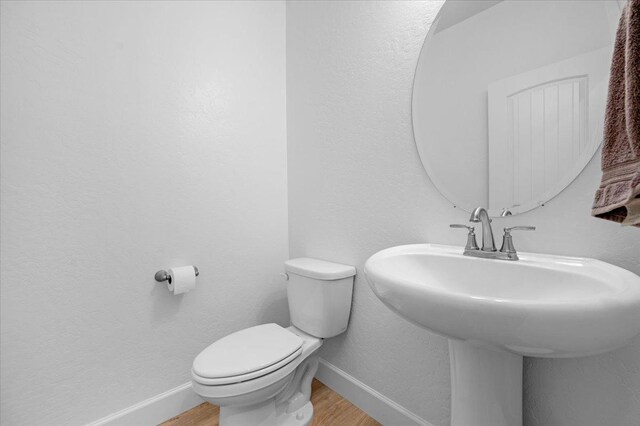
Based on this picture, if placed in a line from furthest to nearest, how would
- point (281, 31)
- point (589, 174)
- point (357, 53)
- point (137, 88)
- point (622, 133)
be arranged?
point (281, 31) < point (357, 53) < point (137, 88) < point (589, 174) < point (622, 133)

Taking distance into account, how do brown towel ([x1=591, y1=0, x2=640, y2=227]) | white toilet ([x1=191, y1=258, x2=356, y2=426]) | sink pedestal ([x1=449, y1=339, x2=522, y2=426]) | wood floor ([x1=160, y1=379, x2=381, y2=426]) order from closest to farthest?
brown towel ([x1=591, y1=0, x2=640, y2=227])
sink pedestal ([x1=449, y1=339, x2=522, y2=426])
white toilet ([x1=191, y1=258, x2=356, y2=426])
wood floor ([x1=160, y1=379, x2=381, y2=426])

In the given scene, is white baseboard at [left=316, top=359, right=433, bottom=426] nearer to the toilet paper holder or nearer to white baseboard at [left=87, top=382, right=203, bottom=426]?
white baseboard at [left=87, top=382, right=203, bottom=426]

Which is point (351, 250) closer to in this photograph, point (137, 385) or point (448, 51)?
point (448, 51)

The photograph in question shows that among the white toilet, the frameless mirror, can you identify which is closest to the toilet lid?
the white toilet

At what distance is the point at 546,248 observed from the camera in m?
0.85

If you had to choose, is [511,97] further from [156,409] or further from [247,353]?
[156,409]

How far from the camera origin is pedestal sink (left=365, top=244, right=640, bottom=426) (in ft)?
1.58

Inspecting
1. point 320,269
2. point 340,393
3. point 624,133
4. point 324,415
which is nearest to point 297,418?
point 324,415

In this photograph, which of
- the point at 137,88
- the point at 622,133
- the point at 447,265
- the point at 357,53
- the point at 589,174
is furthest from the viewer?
the point at 357,53

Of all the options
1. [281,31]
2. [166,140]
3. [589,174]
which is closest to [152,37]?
[166,140]

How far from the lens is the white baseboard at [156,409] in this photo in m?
1.18

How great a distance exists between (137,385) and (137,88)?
51.7 inches

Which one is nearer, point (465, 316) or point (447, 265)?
point (465, 316)

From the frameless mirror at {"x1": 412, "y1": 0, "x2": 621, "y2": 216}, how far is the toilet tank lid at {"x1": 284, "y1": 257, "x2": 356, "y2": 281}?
0.57 metres
